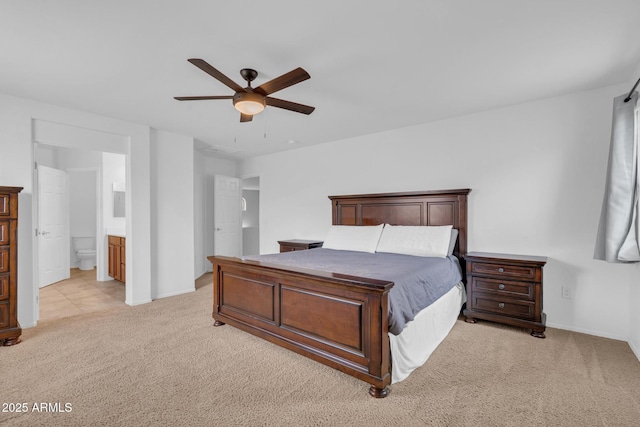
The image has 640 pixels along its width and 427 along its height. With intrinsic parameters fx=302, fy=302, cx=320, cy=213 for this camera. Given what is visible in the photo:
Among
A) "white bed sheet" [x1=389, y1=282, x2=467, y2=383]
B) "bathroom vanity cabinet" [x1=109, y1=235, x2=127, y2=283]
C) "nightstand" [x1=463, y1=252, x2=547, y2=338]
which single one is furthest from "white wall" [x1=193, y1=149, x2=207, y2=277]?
"nightstand" [x1=463, y1=252, x2=547, y2=338]

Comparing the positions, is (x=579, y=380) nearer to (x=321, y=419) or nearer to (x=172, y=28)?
(x=321, y=419)

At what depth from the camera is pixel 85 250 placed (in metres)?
6.36

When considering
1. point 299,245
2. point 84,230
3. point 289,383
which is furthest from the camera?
point 84,230

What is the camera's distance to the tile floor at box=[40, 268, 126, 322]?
12.3ft

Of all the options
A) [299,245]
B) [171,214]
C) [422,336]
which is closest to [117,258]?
[171,214]

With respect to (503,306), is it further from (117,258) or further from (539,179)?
(117,258)

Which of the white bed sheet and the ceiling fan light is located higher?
the ceiling fan light

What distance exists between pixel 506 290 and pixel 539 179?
126cm

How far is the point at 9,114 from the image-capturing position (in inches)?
123

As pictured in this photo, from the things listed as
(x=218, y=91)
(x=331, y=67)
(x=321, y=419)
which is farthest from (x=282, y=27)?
(x=321, y=419)

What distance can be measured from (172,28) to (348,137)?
3.17 metres

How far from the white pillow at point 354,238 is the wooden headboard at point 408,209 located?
0.24m

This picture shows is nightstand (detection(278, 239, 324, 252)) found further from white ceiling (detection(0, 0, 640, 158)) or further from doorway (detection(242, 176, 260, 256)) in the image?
doorway (detection(242, 176, 260, 256))

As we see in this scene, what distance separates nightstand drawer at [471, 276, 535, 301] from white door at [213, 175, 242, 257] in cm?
467
